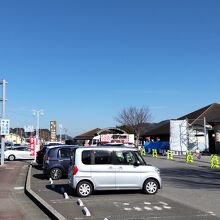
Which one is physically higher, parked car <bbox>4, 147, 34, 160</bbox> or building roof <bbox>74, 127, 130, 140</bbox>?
building roof <bbox>74, 127, 130, 140</bbox>

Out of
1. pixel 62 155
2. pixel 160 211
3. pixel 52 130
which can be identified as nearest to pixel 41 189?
pixel 62 155

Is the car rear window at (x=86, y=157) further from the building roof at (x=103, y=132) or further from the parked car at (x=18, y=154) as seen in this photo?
the building roof at (x=103, y=132)

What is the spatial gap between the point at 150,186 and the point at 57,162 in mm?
8147

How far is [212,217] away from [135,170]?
15.2 ft

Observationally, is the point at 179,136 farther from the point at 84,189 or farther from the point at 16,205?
→ the point at 16,205

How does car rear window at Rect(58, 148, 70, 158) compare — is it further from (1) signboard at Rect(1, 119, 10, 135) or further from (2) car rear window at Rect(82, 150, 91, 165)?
(1) signboard at Rect(1, 119, 10, 135)

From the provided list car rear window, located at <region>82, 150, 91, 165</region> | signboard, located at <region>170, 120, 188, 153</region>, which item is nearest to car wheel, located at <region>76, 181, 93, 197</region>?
car rear window, located at <region>82, 150, 91, 165</region>

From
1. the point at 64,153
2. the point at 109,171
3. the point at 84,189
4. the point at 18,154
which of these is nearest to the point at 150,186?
the point at 109,171

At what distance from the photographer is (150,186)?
49.5ft

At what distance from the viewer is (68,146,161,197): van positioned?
14.6 meters

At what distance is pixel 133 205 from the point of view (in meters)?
12.7

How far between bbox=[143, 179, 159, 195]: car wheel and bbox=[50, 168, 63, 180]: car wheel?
25.7 ft

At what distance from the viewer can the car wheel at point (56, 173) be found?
21844 mm

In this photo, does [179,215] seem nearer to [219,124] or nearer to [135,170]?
[135,170]
